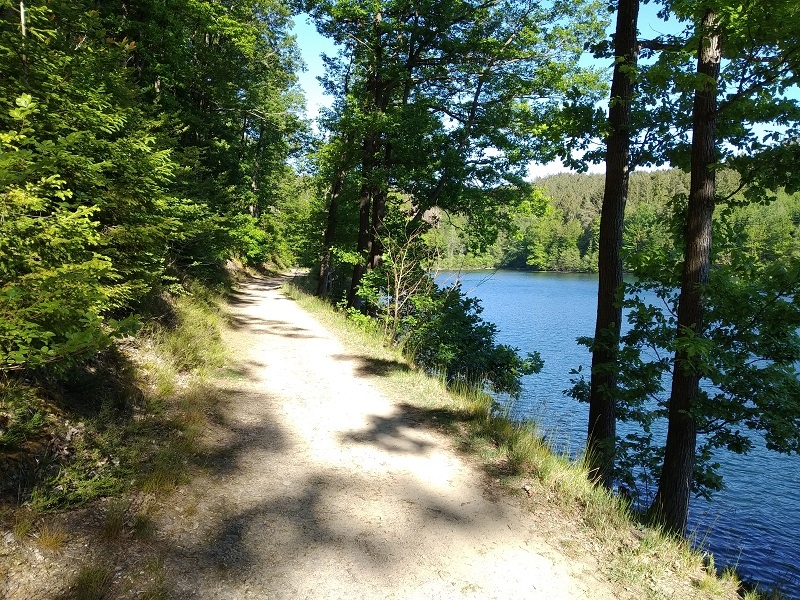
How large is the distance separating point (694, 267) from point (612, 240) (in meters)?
1.34

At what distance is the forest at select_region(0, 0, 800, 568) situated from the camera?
401 cm

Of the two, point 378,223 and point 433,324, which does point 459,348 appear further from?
point 378,223

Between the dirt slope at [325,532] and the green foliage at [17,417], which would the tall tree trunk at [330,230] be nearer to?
the dirt slope at [325,532]

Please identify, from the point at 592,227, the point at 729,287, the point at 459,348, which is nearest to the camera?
the point at 729,287

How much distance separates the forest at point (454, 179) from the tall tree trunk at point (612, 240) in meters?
0.04

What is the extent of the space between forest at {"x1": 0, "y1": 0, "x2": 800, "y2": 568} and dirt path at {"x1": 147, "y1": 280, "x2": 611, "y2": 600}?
5.58 ft

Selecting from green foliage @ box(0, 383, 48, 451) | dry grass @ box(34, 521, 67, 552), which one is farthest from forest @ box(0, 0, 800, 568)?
dry grass @ box(34, 521, 67, 552)

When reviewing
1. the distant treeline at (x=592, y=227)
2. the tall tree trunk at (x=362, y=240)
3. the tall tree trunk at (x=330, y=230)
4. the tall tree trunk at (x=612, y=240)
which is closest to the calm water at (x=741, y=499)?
the tall tree trunk at (x=612, y=240)

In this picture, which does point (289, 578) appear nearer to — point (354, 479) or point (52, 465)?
point (354, 479)

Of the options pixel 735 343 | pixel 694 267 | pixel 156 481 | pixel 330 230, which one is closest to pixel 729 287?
pixel 694 267

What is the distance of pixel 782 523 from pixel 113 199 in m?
12.3

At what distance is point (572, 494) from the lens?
4363mm

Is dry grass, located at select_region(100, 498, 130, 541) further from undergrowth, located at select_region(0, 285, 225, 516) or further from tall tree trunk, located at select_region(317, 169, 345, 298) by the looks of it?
tall tree trunk, located at select_region(317, 169, 345, 298)

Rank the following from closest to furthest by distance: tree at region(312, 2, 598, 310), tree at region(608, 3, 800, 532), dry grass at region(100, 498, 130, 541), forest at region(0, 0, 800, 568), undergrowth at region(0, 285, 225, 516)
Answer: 1. dry grass at region(100, 498, 130, 541)
2. undergrowth at region(0, 285, 225, 516)
3. forest at region(0, 0, 800, 568)
4. tree at region(608, 3, 800, 532)
5. tree at region(312, 2, 598, 310)
